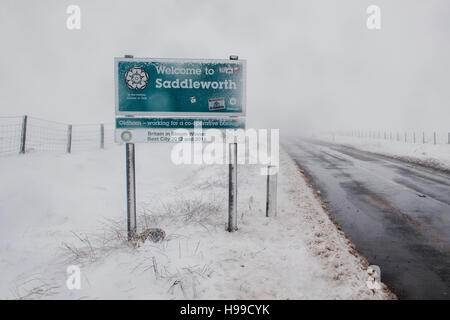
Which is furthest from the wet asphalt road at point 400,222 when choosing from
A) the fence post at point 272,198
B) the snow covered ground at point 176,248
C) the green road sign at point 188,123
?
the green road sign at point 188,123

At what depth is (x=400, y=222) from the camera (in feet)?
18.7

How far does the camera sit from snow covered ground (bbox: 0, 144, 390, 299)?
123 inches

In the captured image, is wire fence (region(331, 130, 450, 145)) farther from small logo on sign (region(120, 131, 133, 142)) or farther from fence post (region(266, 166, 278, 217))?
small logo on sign (region(120, 131, 133, 142))

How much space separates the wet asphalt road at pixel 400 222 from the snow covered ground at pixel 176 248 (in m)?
0.45

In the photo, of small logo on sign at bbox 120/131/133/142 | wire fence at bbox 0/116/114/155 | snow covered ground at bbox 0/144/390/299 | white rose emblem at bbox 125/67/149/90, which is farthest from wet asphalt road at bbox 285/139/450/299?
wire fence at bbox 0/116/114/155

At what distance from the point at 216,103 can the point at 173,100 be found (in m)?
0.74

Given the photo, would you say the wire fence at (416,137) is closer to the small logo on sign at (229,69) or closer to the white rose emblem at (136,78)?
the small logo on sign at (229,69)

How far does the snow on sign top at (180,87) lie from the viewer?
4449 millimetres

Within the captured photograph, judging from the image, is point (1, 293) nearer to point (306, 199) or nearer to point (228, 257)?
point (228, 257)

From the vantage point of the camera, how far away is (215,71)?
14.9 ft

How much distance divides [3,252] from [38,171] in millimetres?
4515

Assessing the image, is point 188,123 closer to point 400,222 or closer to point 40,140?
point 400,222

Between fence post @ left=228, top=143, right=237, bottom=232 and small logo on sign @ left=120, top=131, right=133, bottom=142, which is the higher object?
small logo on sign @ left=120, top=131, right=133, bottom=142
